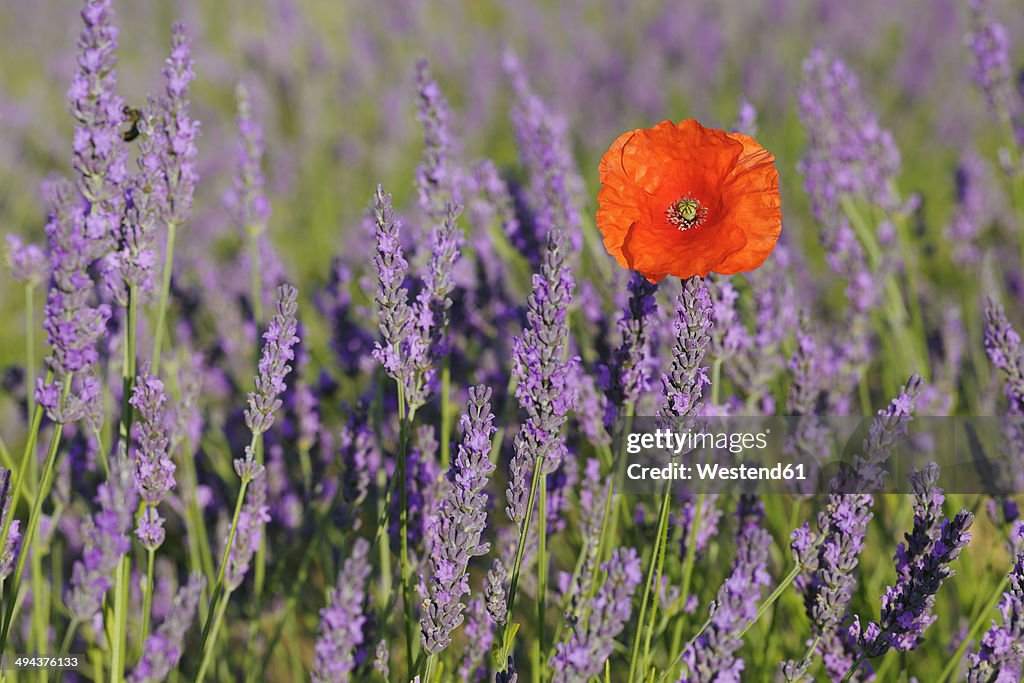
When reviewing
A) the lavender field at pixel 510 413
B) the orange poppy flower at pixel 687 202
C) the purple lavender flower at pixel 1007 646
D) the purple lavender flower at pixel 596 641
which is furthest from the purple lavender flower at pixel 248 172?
the purple lavender flower at pixel 1007 646

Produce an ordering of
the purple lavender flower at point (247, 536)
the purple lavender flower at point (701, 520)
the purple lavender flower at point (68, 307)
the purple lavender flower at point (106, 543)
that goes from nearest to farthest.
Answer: the purple lavender flower at point (106, 543), the purple lavender flower at point (68, 307), the purple lavender flower at point (247, 536), the purple lavender flower at point (701, 520)

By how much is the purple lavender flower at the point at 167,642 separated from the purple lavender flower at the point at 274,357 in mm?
314

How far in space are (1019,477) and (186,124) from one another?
1531mm

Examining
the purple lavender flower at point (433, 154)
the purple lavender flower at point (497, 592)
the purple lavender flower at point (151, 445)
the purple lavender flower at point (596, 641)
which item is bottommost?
the purple lavender flower at point (596, 641)

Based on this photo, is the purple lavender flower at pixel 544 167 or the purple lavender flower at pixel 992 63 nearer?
the purple lavender flower at pixel 544 167

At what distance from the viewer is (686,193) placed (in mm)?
1264

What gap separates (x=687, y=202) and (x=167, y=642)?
0.99m

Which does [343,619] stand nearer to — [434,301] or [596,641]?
[596,641]

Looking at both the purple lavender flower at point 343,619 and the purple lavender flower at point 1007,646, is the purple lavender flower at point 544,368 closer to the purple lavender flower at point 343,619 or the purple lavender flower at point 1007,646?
the purple lavender flower at point 343,619

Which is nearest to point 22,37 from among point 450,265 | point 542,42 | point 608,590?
point 542,42

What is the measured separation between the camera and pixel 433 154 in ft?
5.43

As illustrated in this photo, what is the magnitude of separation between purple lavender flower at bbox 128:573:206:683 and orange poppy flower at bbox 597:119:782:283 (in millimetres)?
811

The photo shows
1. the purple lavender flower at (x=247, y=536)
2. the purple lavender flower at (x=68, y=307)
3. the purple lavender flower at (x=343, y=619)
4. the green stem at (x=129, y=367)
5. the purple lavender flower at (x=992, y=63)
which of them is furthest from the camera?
the purple lavender flower at (x=992, y=63)

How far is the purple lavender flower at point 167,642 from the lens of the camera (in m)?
1.12
